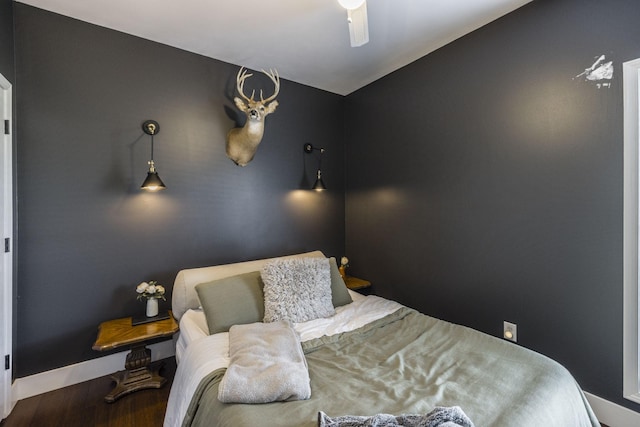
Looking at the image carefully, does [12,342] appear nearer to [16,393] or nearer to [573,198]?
[16,393]

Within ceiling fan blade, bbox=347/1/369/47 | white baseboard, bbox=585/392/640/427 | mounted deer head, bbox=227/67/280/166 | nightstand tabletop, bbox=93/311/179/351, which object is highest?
ceiling fan blade, bbox=347/1/369/47

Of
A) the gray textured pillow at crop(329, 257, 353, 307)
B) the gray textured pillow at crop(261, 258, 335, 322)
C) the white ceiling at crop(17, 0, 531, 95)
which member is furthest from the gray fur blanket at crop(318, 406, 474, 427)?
the white ceiling at crop(17, 0, 531, 95)

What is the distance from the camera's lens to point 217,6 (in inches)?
78.7

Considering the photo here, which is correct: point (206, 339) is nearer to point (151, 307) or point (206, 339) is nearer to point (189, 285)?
point (189, 285)

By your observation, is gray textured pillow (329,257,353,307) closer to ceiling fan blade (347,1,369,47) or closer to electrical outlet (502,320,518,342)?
electrical outlet (502,320,518,342)

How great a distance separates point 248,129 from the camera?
8.36 feet

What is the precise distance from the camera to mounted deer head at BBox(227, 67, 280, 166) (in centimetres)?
248

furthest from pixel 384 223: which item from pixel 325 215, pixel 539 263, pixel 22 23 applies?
pixel 22 23

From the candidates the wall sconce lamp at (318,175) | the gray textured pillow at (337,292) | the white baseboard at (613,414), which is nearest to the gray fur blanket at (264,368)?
the gray textured pillow at (337,292)

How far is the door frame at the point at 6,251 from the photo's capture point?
1778 millimetres

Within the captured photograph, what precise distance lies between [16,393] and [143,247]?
3.96 ft

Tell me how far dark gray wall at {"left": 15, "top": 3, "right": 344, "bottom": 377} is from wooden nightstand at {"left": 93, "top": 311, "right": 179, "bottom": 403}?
0.28m

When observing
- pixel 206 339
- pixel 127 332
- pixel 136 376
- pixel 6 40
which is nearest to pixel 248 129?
pixel 6 40

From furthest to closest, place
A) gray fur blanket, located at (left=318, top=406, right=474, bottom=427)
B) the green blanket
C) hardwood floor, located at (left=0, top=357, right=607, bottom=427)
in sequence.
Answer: hardwood floor, located at (left=0, top=357, right=607, bottom=427)
the green blanket
gray fur blanket, located at (left=318, top=406, right=474, bottom=427)
